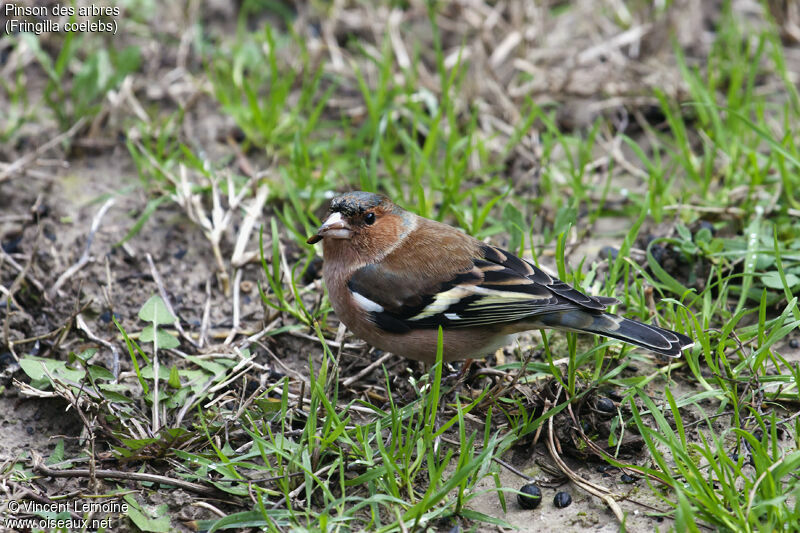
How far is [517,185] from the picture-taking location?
530 cm

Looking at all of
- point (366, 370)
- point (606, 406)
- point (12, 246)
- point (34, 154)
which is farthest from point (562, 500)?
point (34, 154)

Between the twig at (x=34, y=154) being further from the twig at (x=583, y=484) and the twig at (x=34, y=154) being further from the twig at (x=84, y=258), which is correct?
the twig at (x=583, y=484)

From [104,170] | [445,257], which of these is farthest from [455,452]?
[104,170]

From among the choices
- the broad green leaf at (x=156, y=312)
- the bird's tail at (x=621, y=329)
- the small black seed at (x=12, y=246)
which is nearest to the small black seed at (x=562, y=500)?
the bird's tail at (x=621, y=329)

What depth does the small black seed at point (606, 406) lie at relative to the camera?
3.60 metres

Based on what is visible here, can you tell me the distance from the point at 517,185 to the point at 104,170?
8.80 feet

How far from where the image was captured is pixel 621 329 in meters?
3.51

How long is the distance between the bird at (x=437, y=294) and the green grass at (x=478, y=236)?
0.19 metres

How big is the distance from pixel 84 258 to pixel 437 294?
6.60 feet

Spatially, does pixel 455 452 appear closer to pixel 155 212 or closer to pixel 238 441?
pixel 238 441

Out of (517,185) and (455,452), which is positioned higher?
(517,185)

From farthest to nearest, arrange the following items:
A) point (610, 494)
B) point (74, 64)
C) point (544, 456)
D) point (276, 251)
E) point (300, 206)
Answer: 1. point (74, 64)
2. point (300, 206)
3. point (276, 251)
4. point (544, 456)
5. point (610, 494)

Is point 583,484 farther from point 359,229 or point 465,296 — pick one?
point 359,229

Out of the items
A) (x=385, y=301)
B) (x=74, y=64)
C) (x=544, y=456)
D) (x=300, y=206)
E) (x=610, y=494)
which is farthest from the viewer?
(x=74, y=64)
